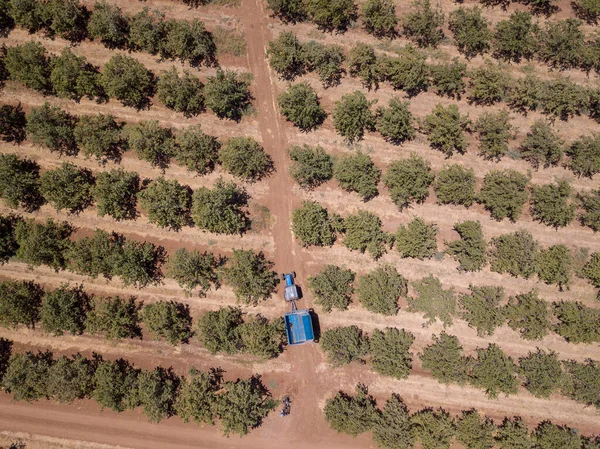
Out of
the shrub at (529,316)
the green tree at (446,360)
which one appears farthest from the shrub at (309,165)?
the shrub at (529,316)

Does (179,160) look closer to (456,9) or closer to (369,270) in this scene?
(369,270)

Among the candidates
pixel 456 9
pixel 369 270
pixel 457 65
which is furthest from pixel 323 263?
pixel 456 9

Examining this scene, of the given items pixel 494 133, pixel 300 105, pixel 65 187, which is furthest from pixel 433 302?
pixel 65 187

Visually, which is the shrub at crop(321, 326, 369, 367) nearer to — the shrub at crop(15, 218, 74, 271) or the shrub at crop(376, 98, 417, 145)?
the shrub at crop(376, 98, 417, 145)

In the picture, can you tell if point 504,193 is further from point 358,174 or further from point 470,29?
point 470,29

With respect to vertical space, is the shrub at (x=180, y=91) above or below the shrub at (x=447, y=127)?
above

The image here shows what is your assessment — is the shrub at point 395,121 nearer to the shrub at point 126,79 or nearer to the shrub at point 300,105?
the shrub at point 300,105
